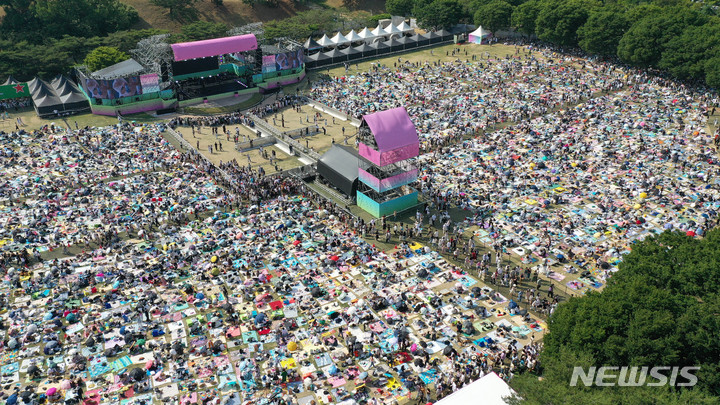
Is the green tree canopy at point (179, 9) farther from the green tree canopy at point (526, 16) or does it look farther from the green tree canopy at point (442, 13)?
the green tree canopy at point (526, 16)

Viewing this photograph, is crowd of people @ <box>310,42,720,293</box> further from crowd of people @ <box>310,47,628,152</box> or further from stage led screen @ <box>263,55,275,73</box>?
stage led screen @ <box>263,55,275,73</box>

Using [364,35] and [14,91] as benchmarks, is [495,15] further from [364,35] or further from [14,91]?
[14,91]

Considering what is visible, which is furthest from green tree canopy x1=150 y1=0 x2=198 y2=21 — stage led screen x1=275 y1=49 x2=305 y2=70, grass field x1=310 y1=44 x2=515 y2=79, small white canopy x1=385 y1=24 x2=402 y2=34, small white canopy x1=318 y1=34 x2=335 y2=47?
small white canopy x1=385 y1=24 x2=402 y2=34

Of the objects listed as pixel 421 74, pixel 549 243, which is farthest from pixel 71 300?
→ pixel 421 74

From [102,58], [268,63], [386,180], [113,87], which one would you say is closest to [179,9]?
[102,58]

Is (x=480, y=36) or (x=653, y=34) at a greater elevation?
(x=653, y=34)

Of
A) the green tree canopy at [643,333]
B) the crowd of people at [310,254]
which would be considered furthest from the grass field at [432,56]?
the green tree canopy at [643,333]

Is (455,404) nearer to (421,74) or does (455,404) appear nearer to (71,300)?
(71,300)
